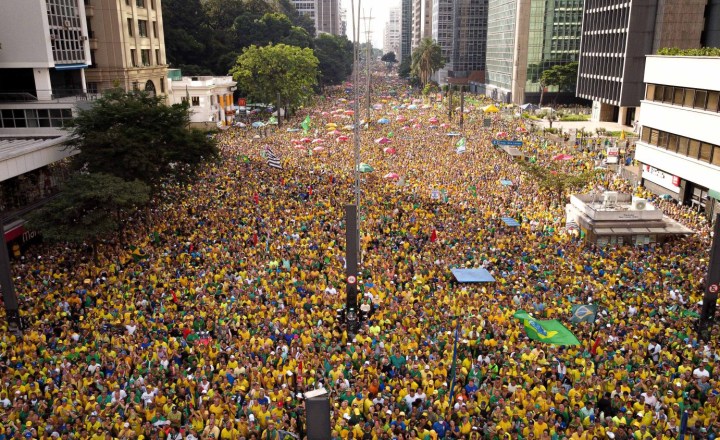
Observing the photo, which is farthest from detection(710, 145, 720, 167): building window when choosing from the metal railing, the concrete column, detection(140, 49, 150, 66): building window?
detection(140, 49, 150, 66): building window

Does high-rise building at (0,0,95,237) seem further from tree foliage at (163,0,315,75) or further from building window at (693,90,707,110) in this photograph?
tree foliage at (163,0,315,75)

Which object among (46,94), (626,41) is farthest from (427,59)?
(46,94)

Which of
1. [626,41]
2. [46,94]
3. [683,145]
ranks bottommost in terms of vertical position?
[683,145]

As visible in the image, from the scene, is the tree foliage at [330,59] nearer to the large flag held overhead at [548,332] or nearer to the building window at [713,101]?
the building window at [713,101]

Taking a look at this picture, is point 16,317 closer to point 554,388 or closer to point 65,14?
point 554,388

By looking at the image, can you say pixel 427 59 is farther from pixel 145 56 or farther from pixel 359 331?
pixel 359 331

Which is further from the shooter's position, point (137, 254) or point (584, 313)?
point (137, 254)

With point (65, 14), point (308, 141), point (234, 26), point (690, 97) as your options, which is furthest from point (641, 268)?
point (234, 26)
